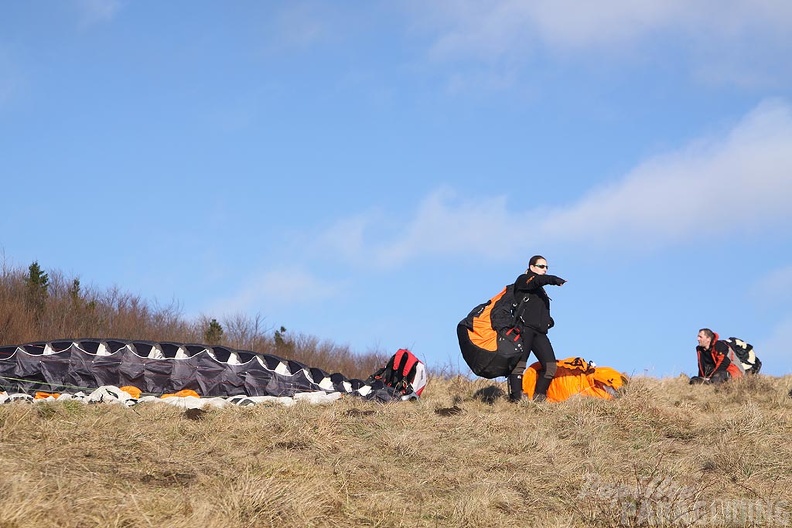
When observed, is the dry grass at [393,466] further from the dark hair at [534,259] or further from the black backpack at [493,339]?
the dark hair at [534,259]

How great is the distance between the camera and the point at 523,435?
8773 mm

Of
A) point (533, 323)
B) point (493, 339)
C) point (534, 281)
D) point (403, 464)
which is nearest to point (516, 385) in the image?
point (493, 339)

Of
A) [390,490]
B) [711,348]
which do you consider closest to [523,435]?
[390,490]

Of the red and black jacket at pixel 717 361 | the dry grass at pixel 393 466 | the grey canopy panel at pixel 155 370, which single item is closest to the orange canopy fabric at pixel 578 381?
the dry grass at pixel 393 466

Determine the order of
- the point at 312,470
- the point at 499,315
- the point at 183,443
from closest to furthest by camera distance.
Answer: the point at 312,470
the point at 183,443
the point at 499,315

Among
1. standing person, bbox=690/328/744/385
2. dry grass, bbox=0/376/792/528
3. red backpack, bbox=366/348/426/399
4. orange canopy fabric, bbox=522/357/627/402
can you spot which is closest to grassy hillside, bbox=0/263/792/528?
dry grass, bbox=0/376/792/528

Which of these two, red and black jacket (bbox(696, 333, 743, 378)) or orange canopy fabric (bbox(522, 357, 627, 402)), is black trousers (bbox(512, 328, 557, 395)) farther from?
red and black jacket (bbox(696, 333, 743, 378))

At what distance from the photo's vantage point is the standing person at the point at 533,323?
1106cm

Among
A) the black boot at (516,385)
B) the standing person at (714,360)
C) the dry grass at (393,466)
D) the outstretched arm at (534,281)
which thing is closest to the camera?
the dry grass at (393,466)

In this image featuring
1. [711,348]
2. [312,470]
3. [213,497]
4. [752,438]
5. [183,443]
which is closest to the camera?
[213,497]

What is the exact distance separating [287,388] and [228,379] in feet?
2.65

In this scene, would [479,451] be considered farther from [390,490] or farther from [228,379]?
[228,379]

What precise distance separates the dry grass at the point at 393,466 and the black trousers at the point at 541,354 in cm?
64

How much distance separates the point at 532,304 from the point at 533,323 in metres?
0.26
